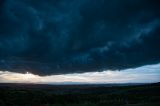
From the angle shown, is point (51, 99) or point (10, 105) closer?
point (10, 105)

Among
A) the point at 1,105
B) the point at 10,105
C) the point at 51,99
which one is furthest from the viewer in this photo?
the point at 51,99

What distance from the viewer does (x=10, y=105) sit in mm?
61188

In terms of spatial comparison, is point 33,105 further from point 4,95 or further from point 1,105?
point 4,95

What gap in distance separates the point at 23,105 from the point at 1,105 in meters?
6.69

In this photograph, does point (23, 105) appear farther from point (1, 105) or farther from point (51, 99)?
point (51, 99)

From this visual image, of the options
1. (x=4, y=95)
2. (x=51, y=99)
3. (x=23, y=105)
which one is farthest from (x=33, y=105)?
(x=4, y=95)

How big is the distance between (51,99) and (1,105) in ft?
60.0

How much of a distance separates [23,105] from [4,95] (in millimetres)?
15066

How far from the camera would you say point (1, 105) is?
56938mm

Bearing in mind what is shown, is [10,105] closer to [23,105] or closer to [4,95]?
[23,105]

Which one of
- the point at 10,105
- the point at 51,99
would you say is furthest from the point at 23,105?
the point at 51,99

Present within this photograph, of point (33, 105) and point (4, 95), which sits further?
point (4, 95)

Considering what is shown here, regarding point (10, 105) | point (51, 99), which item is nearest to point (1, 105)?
point (10, 105)

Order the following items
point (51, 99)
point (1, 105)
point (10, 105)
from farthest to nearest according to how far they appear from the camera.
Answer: point (51, 99) < point (10, 105) < point (1, 105)
